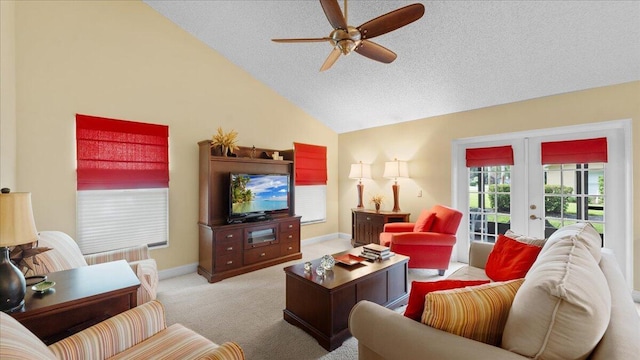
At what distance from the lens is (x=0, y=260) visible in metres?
1.43

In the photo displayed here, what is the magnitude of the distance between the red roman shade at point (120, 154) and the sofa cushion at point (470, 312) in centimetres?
355

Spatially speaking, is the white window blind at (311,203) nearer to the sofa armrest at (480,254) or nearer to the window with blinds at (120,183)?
the window with blinds at (120,183)

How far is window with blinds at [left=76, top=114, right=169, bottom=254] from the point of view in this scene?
306cm

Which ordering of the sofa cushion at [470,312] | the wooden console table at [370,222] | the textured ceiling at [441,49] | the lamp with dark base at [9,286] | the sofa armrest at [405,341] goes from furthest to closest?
the wooden console table at [370,222], the textured ceiling at [441,49], the lamp with dark base at [9,286], the sofa cushion at [470,312], the sofa armrest at [405,341]

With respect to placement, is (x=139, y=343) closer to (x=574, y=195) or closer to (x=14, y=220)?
(x=14, y=220)

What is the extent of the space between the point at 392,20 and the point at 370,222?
3.46 meters

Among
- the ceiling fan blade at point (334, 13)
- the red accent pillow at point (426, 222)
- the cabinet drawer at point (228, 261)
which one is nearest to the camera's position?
the ceiling fan blade at point (334, 13)

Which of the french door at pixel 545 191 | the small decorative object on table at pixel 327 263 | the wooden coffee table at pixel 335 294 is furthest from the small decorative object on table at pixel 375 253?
the french door at pixel 545 191

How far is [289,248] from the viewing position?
4418mm

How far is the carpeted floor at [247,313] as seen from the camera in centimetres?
214

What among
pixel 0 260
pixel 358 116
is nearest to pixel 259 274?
pixel 0 260

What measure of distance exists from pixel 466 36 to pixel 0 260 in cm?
404

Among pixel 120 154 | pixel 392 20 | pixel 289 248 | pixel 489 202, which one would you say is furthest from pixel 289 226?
pixel 392 20

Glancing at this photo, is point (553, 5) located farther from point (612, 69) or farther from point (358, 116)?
point (358, 116)
